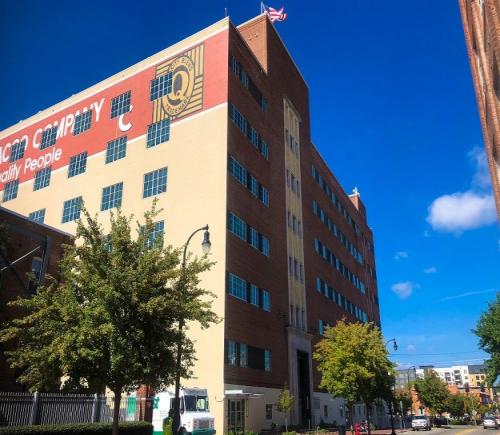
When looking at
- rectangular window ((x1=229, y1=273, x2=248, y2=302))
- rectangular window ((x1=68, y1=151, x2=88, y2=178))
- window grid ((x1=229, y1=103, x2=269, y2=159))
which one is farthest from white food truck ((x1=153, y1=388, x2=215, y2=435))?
rectangular window ((x1=68, y1=151, x2=88, y2=178))

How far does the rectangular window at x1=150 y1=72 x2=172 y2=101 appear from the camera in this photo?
46844 millimetres

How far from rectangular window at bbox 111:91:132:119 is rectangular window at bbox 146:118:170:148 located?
4716 mm

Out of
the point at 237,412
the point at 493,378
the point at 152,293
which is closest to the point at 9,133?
the point at 237,412

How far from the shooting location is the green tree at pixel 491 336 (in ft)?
152

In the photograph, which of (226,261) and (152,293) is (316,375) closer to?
(226,261)

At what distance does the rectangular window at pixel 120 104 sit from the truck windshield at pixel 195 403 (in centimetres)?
3060

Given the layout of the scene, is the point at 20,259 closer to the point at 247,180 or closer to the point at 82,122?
the point at 247,180

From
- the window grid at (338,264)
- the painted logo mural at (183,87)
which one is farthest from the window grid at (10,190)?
the window grid at (338,264)

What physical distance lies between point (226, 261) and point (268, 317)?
8.45 metres

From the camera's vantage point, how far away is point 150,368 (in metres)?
19.0

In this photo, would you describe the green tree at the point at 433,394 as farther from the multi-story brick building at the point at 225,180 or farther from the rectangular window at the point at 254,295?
the rectangular window at the point at 254,295

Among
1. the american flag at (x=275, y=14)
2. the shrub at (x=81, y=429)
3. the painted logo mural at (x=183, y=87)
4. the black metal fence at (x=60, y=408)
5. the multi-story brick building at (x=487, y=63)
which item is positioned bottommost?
the shrub at (x=81, y=429)

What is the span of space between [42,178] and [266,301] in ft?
93.1

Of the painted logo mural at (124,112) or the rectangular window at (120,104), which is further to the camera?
the rectangular window at (120,104)
